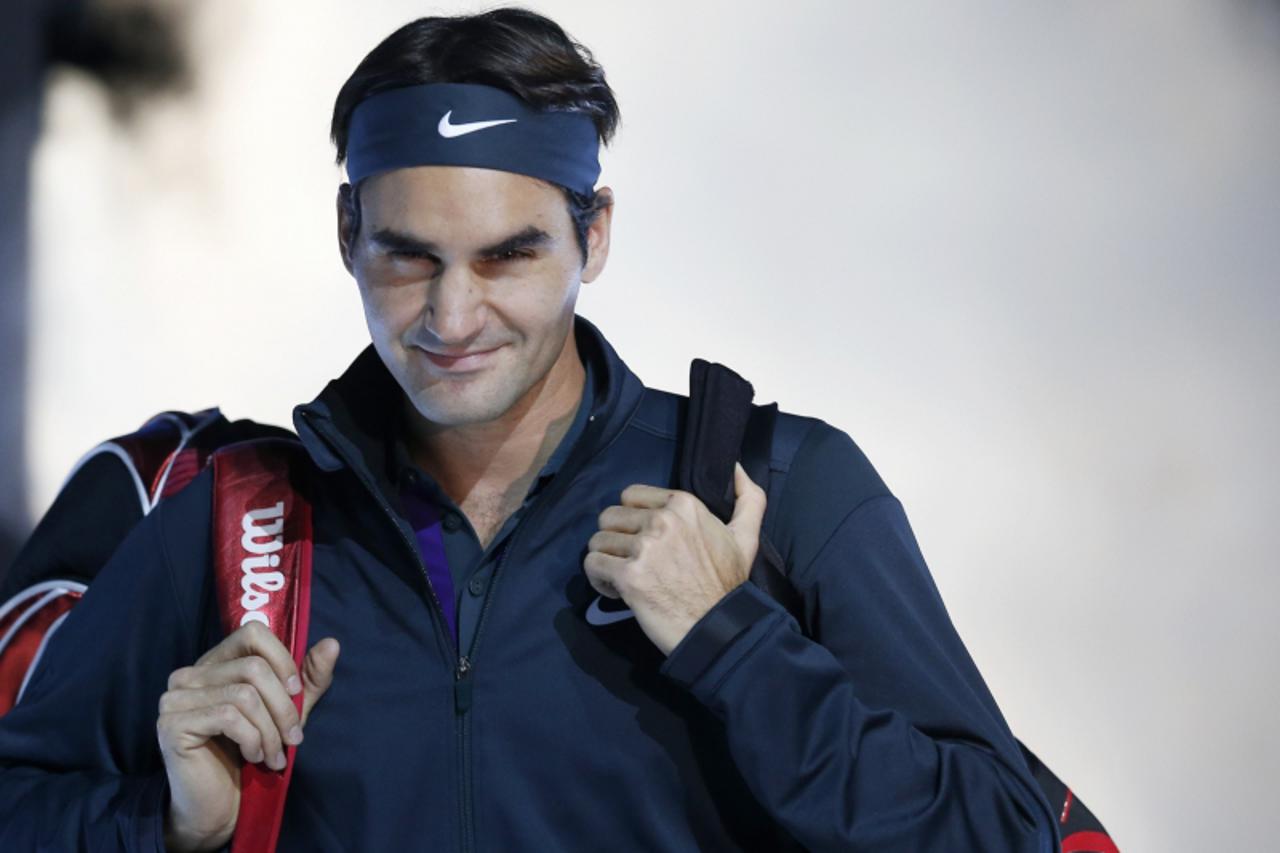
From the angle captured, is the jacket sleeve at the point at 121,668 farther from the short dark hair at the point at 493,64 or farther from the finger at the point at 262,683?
the short dark hair at the point at 493,64

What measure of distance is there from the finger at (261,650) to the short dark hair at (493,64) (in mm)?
405

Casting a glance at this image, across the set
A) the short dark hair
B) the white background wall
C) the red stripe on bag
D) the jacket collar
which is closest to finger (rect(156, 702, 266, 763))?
the jacket collar

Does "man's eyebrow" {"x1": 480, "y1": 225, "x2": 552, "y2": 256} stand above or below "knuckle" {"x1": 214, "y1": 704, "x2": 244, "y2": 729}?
above

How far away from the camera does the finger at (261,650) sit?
1.47 m

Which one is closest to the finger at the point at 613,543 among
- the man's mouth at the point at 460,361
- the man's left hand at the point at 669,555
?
the man's left hand at the point at 669,555

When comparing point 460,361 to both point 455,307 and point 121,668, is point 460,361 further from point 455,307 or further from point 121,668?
point 121,668

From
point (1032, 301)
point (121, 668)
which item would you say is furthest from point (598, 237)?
point (1032, 301)

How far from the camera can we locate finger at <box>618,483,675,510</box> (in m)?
1.46

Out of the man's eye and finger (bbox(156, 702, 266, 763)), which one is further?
the man's eye

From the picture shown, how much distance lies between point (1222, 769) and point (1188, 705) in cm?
12

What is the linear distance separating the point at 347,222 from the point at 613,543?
18.2 inches

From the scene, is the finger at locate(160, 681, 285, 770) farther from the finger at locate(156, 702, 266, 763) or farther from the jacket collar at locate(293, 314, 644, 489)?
the jacket collar at locate(293, 314, 644, 489)

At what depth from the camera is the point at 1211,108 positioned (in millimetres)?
2736

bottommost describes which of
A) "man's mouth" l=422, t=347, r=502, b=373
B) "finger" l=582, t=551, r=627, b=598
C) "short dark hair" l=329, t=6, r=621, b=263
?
"finger" l=582, t=551, r=627, b=598
